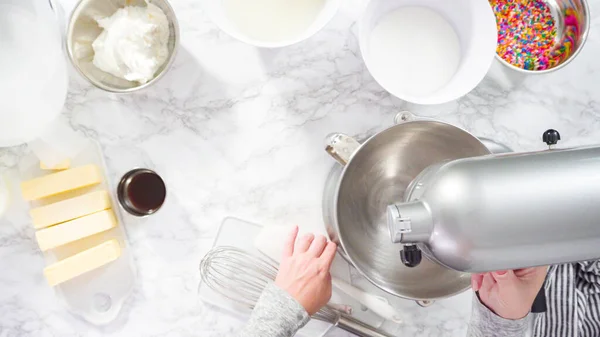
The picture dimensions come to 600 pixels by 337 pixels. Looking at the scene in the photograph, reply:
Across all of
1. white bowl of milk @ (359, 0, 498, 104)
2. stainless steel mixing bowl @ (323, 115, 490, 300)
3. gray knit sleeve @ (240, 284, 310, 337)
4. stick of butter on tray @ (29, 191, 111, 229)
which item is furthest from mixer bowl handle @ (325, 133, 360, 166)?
stick of butter on tray @ (29, 191, 111, 229)

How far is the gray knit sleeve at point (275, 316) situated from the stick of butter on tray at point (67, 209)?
278 millimetres

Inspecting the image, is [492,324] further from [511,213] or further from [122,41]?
[122,41]

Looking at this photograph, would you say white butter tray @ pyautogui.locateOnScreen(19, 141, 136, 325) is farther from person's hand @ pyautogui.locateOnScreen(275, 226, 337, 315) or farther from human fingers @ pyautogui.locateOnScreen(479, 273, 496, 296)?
human fingers @ pyautogui.locateOnScreen(479, 273, 496, 296)

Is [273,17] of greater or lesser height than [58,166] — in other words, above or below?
above

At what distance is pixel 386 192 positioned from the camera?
80 centimetres

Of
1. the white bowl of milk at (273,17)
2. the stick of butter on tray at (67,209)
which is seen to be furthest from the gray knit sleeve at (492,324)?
the stick of butter on tray at (67,209)

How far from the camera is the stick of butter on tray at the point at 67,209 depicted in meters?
0.80

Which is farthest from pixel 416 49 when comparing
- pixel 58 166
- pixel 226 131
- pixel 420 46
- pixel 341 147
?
pixel 58 166

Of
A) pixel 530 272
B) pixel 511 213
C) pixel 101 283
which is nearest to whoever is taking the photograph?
pixel 511 213

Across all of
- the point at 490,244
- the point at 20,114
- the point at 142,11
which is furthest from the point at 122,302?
the point at 490,244

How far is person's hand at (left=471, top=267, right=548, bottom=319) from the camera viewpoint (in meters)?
0.73

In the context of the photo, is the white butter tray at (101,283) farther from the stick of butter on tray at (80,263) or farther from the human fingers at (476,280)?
the human fingers at (476,280)

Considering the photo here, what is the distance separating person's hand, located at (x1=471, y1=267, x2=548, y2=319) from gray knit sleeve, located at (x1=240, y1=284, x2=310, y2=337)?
0.25m

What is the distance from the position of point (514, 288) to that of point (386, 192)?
0.71 ft
